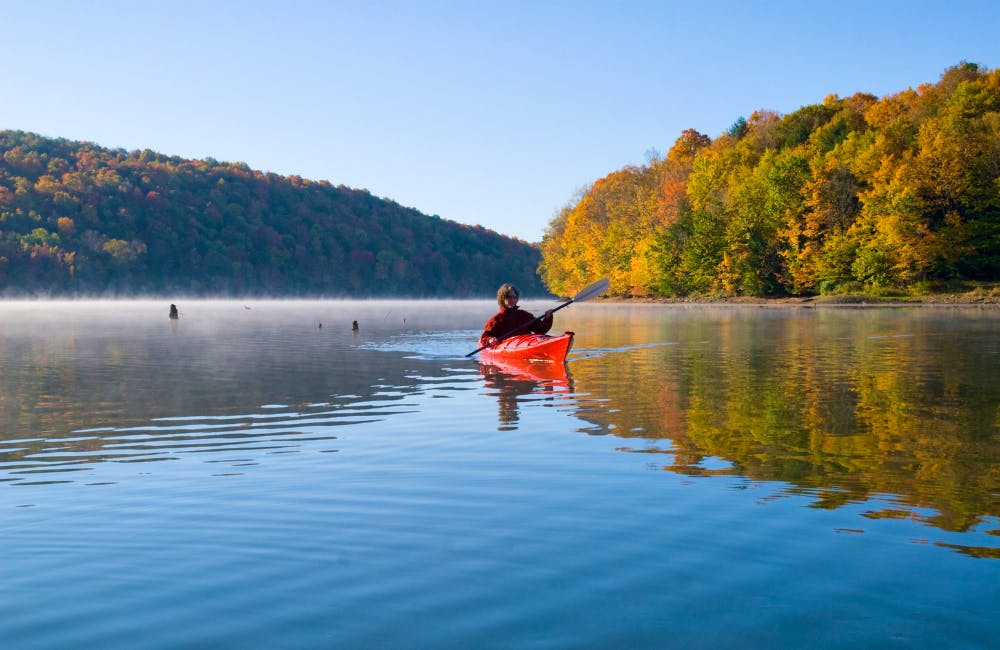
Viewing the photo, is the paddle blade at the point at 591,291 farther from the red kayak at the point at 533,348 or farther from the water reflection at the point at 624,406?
the red kayak at the point at 533,348

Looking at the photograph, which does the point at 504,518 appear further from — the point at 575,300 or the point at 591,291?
the point at 591,291

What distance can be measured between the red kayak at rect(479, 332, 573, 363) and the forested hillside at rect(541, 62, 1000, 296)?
5422 centimetres

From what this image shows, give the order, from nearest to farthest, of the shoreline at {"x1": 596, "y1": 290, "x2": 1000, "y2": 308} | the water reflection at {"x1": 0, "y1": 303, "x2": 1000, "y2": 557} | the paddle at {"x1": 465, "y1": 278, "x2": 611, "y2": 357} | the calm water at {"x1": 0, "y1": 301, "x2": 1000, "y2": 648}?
the calm water at {"x1": 0, "y1": 301, "x2": 1000, "y2": 648} → the water reflection at {"x1": 0, "y1": 303, "x2": 1000, "y2": 557} → the paddle at {"x1": 465, "y1": 278, "x2": 611, "y2": 357} → the shoreline at {"x1": 596, "y1": 290, "x2": 1000, "y2": 308}

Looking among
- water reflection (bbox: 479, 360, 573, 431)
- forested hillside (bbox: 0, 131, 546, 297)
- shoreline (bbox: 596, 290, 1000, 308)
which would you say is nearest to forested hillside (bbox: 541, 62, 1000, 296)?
shoreline (bbox: 596, 290, 1000, 308)

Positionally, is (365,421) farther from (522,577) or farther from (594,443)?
(522,577)

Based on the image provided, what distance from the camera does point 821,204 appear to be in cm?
7812

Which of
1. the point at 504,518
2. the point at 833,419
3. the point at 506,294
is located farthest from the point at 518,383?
the point at 504,518

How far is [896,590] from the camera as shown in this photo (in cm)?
489

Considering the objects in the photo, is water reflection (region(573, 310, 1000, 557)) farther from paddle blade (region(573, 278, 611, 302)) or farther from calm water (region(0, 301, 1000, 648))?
paddle blade (region(573, 278, 611, 302))

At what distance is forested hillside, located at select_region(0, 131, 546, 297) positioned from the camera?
128 meters

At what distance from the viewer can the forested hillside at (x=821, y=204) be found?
69.5 metres

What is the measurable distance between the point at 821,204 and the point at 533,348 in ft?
207

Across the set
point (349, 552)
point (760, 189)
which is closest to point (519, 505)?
point (349, 552)

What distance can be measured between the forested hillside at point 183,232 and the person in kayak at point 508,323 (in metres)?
115
